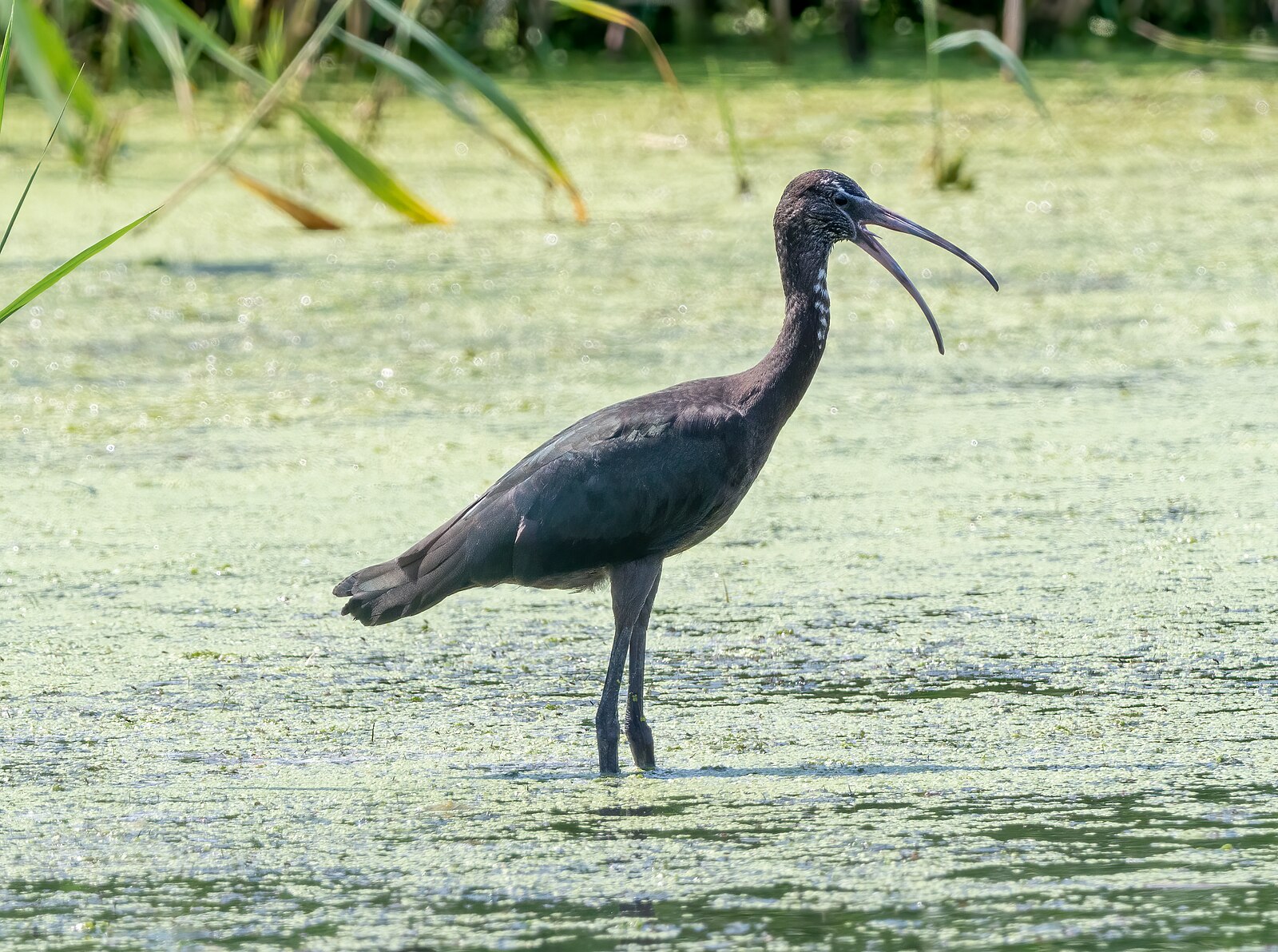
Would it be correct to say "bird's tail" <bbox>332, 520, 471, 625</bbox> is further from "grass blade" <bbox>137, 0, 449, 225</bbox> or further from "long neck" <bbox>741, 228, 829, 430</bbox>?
"grass blade" <bbox>137, 0, 449, 225</bbox>

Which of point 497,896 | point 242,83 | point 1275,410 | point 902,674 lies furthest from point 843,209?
point 242,83

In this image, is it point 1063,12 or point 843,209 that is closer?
point 843,209

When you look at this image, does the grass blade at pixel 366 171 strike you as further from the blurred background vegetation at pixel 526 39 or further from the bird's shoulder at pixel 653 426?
Answer: the bird's shoulder at pixel 653 426

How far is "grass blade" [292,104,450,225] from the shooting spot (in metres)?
4.36

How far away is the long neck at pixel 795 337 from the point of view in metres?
3.23

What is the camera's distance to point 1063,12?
32.0ft

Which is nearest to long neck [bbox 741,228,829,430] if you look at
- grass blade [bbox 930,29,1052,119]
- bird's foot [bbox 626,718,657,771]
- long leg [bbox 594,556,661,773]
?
long leg [bbox 594,556,661,773]

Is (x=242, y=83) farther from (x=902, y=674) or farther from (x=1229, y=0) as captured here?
(x=902, y=674)

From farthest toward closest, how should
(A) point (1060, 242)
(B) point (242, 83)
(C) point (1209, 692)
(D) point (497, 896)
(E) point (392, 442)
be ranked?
(B) point (242, 83) → (A) point (1060, 242) → (E) point (392, 442) → (C) point (1209, 692) → (D) point (497, 896)

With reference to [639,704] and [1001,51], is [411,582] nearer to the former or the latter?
[639,704]

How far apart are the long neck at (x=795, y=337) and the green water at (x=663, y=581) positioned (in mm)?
519

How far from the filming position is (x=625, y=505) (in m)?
3.13

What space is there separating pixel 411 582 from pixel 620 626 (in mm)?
342

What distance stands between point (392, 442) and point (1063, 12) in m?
5.77
